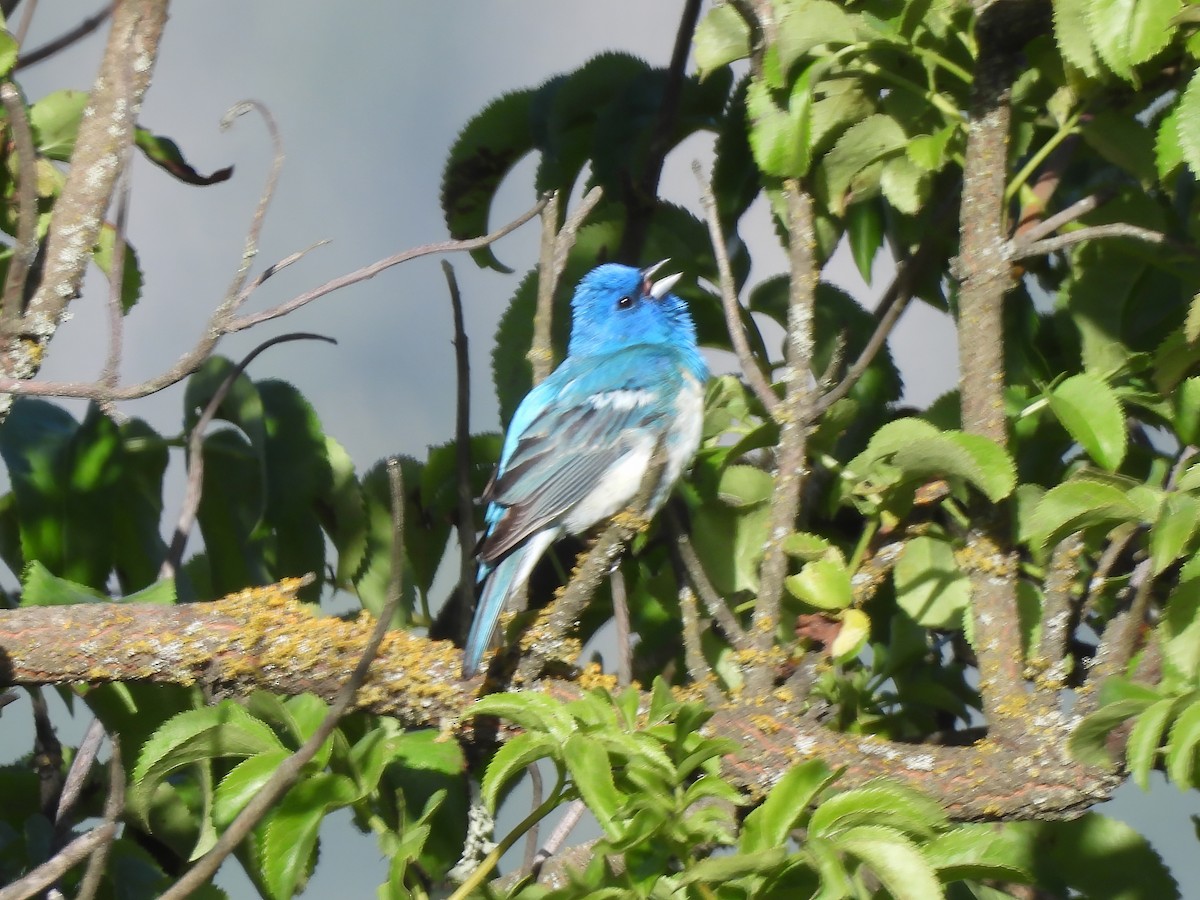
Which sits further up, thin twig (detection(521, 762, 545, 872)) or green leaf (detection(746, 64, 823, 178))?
green leaf (detection(746, 64, 823, 178))

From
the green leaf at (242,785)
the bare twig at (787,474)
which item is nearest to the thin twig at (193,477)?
the green leaf at (242,785)

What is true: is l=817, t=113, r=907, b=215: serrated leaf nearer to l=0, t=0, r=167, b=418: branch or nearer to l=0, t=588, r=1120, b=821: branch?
l=0, t=588, r=1120, b=821: branch

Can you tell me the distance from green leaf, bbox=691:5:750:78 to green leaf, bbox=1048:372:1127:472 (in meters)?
0.89

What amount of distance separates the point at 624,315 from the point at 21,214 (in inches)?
90.1

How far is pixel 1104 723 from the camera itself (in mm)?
1889

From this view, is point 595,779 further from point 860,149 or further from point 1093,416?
point 860,149

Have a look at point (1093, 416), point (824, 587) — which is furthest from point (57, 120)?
point (1093, 416)

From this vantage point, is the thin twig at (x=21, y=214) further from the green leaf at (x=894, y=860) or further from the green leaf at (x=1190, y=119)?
the green leaf at (x=1190, y=119)

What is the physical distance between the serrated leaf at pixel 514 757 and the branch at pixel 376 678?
23.4 inches

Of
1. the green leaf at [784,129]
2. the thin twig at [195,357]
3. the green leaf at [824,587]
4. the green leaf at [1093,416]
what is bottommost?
the green leaf at [824,587]

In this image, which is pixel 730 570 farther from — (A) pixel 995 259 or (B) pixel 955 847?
(B) pixel 955 847

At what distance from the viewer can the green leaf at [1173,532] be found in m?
1.83

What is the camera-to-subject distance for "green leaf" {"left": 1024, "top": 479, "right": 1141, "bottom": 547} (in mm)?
1974

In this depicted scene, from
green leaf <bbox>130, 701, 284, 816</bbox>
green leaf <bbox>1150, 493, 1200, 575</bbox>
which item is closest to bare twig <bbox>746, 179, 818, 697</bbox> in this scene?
green leaf <bbox>1150, 493, 1200, 575</bbox>
